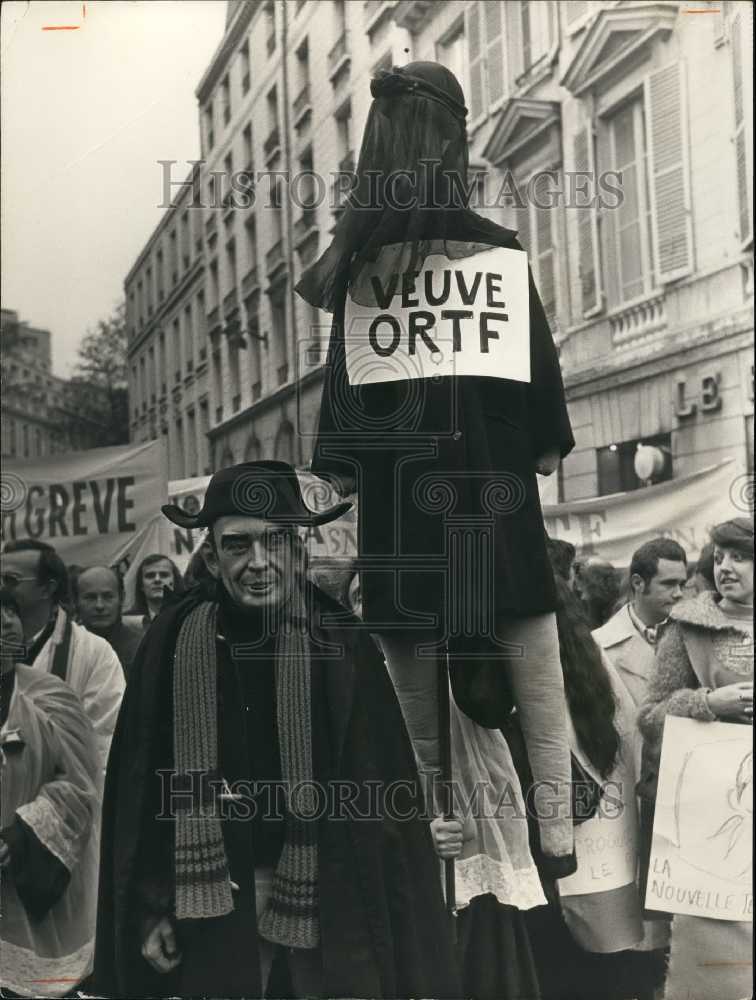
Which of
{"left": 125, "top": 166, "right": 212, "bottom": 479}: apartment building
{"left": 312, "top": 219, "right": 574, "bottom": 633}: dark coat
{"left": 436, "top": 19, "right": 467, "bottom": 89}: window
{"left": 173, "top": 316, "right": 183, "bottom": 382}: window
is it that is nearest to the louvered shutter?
{"left": 312, "top": 219, "right": 574, "bottom": 633}: dark coat

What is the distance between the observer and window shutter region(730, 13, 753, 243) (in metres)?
3.63

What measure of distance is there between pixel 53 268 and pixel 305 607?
144 cm

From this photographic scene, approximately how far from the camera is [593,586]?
3.69 metres

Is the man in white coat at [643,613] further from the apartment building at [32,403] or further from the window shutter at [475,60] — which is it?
the apartment building at [32,403]

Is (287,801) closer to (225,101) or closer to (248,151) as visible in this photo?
(248,151)

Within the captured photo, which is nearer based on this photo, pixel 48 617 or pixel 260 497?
pixel 260 497

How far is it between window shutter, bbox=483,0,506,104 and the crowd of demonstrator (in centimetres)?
151

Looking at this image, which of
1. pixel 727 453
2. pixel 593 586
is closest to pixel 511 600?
pixel 593 586

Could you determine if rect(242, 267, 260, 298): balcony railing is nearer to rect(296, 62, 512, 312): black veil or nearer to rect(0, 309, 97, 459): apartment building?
rect(296, 62, 512, 312): black veil

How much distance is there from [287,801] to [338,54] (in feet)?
7.70

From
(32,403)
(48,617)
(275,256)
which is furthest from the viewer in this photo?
(32,403)

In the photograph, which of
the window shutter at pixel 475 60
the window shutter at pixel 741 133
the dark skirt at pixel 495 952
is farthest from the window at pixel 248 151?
→ the dark skirt at pixel 495 952

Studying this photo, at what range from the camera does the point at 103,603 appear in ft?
12.9

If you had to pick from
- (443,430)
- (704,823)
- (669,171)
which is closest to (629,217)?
(669,171)
